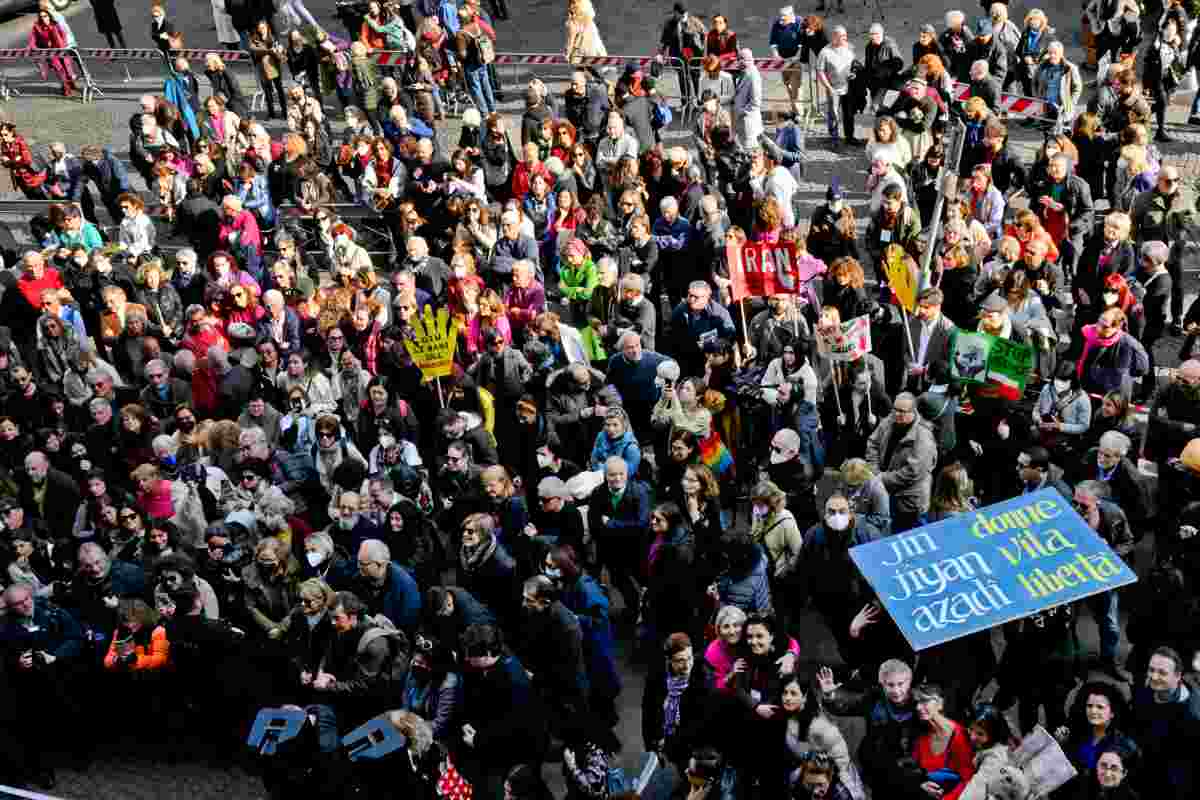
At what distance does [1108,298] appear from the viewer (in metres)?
10.1

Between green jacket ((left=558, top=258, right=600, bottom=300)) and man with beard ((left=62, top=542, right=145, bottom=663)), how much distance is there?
4.33 m

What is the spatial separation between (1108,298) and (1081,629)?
252 cm

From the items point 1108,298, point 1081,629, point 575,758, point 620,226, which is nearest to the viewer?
point 575,758

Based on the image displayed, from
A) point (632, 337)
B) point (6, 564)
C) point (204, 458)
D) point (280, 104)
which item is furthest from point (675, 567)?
point (280, 104)

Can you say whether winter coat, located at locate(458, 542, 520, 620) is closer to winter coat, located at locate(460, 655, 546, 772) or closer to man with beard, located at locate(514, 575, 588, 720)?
man with beard, located at locate(514, 575, 588, 720)

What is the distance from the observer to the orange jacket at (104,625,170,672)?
853cm

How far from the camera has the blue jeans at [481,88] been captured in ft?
56.3

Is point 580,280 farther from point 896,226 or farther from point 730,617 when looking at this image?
point 730,617

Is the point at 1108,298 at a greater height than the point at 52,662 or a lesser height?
greater

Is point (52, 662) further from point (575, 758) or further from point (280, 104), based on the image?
point (280, 104)

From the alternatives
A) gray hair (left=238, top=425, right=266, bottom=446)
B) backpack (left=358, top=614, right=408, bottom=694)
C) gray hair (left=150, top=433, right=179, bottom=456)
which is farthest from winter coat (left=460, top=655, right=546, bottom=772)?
gray hair (left=150, top=433, right=179, bottom=456)

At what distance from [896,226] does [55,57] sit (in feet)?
45.1

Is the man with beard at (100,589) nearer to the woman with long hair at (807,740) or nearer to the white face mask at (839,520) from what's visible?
the woman with long hair at (807,740)

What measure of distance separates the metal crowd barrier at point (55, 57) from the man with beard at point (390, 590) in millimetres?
13789
